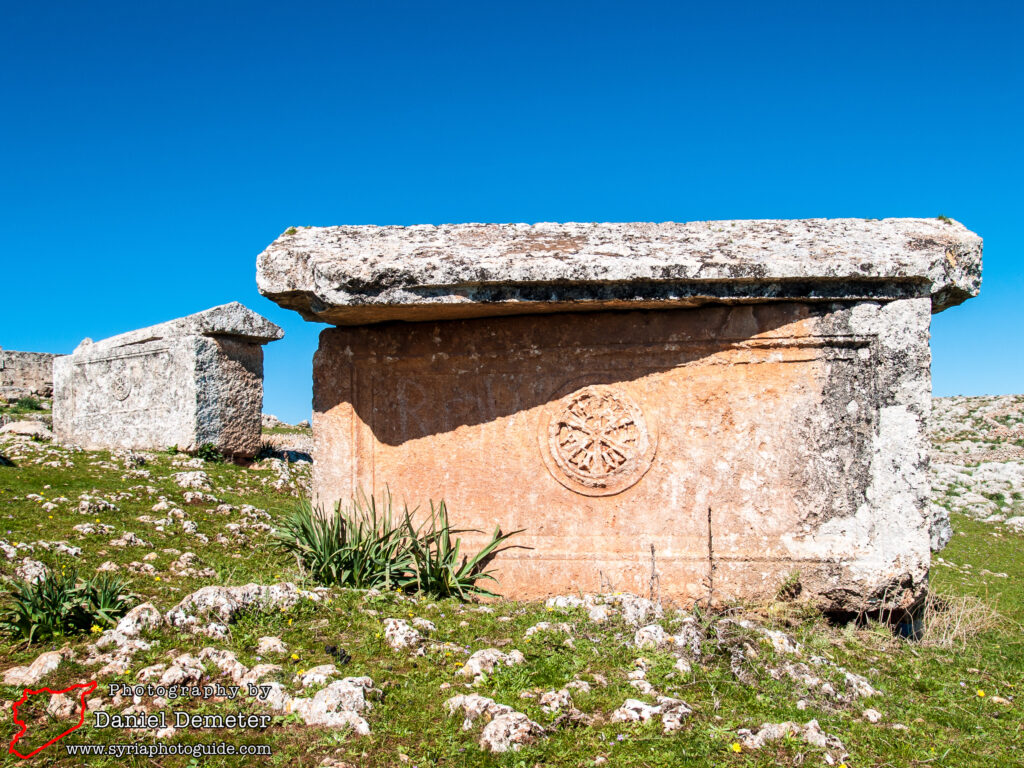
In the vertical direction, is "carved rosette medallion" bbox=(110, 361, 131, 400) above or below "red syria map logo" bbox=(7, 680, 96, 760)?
above

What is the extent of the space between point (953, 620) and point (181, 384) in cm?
978

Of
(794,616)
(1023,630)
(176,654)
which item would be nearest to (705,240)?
(794,616)

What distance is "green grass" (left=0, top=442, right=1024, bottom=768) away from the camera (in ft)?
11.2

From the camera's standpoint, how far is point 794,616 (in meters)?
5.55

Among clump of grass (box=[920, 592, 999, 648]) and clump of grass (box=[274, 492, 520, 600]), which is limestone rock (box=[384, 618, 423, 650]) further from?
clump of grass (box=[920, 592, 999, 648])

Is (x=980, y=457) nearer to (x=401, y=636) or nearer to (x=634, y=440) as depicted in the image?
(x=634, y=440)

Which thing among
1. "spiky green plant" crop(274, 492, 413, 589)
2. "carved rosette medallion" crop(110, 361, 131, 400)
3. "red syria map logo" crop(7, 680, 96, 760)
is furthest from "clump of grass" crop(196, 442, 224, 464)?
"red syria map logo" crop(7, 680, 96, 760)

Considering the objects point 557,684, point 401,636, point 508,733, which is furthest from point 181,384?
point 508,733

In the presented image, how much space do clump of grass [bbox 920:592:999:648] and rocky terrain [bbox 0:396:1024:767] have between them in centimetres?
2

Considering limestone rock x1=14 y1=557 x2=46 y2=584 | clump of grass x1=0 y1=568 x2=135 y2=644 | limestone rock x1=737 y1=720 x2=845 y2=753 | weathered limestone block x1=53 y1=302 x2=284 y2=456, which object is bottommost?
limestone rock x1=737 y1=720 x2=845 y2=753

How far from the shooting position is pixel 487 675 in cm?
400

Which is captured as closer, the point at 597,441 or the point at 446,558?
the point at 446,558

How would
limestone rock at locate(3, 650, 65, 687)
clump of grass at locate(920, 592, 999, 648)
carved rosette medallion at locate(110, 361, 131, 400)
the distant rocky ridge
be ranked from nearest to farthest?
limestone rock at locate(3, 650, 65, 687)
clump of grass at locate(920, 592, 999, 648)
carved rosette medallion at locate(110, 361, 131, 400)
the distant rocky ridge

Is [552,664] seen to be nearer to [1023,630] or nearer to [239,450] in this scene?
[1023,630]
